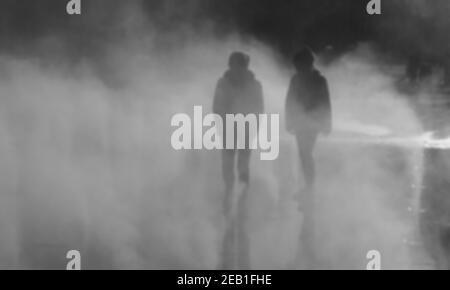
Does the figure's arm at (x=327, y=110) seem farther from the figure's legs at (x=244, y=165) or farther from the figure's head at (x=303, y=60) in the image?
the figure's legs at (x=244, y=165)

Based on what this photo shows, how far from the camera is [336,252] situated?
2281 millimetres

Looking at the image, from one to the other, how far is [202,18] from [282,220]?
106 cm

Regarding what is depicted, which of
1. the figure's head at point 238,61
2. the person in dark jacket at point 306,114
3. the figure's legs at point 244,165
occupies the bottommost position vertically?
the figure's legs at point 244,165

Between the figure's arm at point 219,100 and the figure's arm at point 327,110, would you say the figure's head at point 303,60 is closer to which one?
the figure's arm at point 327,110

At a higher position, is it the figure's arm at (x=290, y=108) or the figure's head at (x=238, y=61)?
the figure's head at (x=238, y=61)

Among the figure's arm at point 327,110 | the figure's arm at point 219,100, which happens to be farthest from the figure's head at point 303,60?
the figure's arm at point 219,100

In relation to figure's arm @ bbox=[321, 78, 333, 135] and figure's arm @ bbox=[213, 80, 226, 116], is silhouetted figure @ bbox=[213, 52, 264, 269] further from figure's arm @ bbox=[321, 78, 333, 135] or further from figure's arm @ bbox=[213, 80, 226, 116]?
figure's arm @ bbox=[321, 78, 333, 135]

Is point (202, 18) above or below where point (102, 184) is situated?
above

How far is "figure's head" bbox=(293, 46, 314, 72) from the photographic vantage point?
2273 millimetres

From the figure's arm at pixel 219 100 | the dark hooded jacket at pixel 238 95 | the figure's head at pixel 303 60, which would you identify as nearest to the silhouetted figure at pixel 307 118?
the figure's head at pixel 303 60

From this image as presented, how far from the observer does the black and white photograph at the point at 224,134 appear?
7.45ft

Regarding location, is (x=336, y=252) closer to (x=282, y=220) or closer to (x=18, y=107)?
(x=282, y=220)

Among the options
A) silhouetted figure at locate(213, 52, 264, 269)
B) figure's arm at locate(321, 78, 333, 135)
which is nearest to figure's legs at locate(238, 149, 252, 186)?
silhouetted figure at locate(213, 52, 264, 269)

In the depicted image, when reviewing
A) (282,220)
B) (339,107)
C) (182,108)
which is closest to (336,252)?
(282,220)
